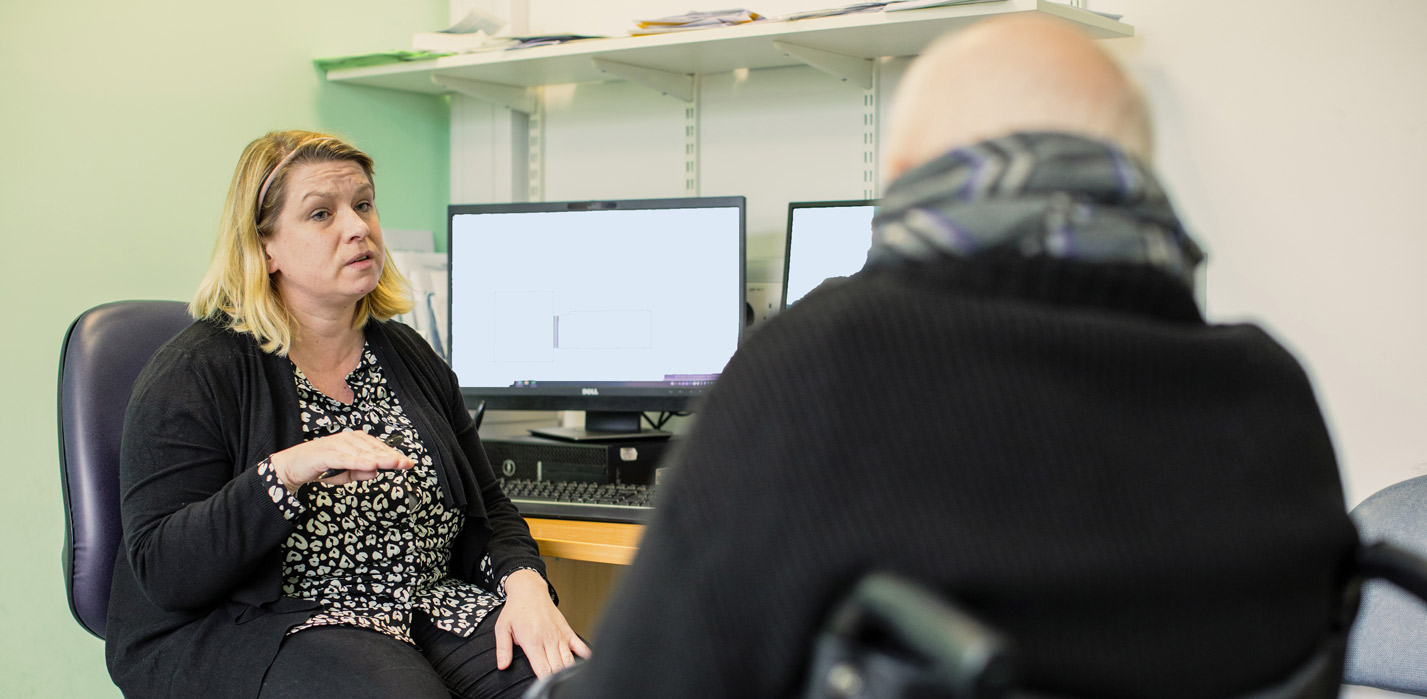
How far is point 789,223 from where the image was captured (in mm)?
2006

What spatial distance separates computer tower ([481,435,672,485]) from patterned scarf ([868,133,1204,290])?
1.37 m

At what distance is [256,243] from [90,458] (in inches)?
13.5

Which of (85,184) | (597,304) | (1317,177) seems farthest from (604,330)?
(1317,177)

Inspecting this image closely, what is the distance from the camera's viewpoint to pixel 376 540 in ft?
4.60

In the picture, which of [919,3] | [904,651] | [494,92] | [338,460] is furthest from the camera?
[494,92]

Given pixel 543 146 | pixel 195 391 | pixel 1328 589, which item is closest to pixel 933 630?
pixel 1328 589

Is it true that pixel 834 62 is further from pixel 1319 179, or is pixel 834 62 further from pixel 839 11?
pixel 1319 179

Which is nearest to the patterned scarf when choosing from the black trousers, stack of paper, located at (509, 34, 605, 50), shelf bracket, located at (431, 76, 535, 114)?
the black trousers

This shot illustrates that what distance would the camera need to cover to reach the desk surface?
58.1 inches

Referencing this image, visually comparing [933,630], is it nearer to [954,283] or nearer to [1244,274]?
[954,283]

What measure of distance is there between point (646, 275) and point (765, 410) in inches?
57.8

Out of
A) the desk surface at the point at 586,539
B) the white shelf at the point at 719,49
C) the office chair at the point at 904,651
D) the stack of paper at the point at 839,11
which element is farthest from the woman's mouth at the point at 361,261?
the office chair at the point at 904,651

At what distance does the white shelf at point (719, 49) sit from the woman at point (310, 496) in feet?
1.97

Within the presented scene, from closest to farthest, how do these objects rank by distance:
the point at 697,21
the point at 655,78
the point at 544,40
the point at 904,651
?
the point at 904,651, the point at 697,21, the point at 544,40, the point at 655,78
